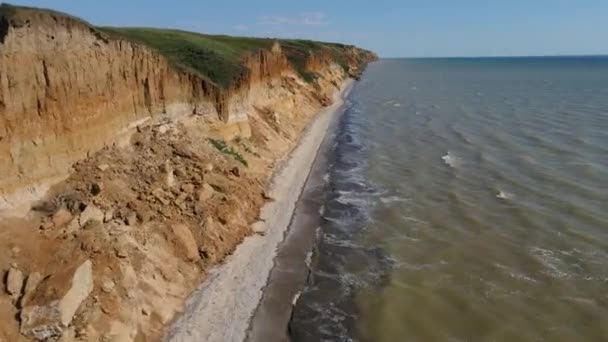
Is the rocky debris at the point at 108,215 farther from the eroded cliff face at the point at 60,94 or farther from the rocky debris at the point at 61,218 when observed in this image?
the eroded cliff face at the point at 60,94

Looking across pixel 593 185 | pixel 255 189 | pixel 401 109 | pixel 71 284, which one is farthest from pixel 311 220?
pixel 401 109

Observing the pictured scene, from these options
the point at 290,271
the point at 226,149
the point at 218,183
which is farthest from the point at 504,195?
the point at 226,149

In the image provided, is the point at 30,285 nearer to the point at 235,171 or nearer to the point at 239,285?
the point at 239,285

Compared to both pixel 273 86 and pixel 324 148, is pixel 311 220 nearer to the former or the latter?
pixel 324 148

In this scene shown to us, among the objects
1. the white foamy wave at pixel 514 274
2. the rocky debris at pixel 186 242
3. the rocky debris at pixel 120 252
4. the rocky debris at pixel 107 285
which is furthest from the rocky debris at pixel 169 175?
the white foamy wave at pixel 514 274

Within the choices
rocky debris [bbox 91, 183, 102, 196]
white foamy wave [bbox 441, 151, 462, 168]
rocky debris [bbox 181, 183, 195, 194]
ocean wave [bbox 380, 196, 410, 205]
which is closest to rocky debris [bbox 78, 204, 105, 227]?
rocky debris [bbox 91, 183, 102, 196]

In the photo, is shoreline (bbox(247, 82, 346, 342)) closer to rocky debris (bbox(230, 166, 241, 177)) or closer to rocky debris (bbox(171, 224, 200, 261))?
rocky debris (bbox(171, 224, 200, 261))
